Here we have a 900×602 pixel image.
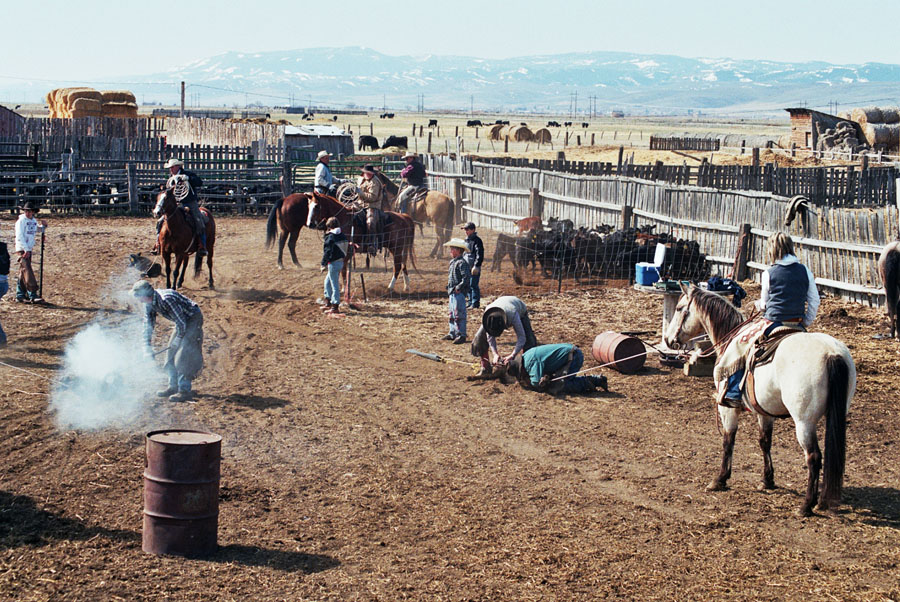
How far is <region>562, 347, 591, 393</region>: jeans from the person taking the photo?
11.5 meters

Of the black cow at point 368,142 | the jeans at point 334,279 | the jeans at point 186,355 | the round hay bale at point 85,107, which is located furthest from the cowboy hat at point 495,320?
the black cow at point 368,142

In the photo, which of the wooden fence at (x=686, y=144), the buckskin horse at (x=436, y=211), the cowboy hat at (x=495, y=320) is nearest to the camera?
the cowboy hat at (x=495, y=320)

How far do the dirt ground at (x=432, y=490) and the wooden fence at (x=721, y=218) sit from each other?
2.86 metres

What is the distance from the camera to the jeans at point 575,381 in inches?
451

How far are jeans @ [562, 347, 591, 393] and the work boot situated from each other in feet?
14.1

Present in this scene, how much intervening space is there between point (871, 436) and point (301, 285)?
11285mm

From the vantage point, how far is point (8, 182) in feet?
97.2

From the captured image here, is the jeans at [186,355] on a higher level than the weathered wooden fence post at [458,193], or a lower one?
lower

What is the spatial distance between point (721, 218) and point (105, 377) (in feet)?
41.8

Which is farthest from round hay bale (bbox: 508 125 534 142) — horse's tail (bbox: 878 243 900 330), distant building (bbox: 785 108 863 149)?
horse's tail (bbox: 878 243 900 330)

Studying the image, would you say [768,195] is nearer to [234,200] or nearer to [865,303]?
[865,303]

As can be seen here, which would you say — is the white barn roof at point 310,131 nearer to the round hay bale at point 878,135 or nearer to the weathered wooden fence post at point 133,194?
the weathered wooden fence post at point 133,194

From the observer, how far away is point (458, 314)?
45.6 feet

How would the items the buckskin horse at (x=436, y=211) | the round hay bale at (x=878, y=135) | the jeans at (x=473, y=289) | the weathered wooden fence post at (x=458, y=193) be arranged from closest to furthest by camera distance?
the jeans at (x=473, y=289)
the buckskin horse at (x=436, y=211)
the weathered wooden fence post at (x=458, y=193)
the round hay bale at (x=878, y=135)
